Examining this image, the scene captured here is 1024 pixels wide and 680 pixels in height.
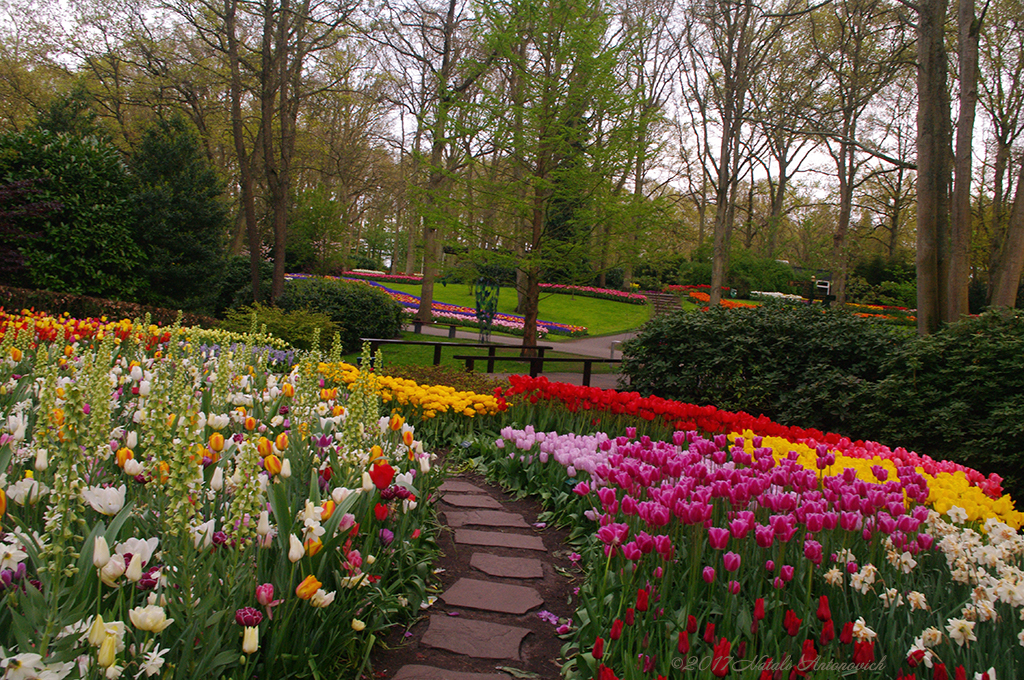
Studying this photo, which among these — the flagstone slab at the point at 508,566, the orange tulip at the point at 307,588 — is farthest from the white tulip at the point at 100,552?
the flagstone slab at the point at 508,566

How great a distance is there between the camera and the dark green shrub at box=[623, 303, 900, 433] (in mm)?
7023

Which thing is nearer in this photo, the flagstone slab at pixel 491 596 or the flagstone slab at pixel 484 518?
the flagstone slab at pixel 491 596

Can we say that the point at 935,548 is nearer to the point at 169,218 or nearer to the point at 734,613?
the point at 734,613

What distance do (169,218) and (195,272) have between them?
49.3 inches

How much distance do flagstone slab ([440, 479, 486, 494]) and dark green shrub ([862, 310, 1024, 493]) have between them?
4.04 meters

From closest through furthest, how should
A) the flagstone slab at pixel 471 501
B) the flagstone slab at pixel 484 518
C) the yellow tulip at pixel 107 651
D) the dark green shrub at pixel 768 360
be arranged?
the yellow tulip at pixel 107 651 → the flagstone slab at pixel 484 518 → the flagstone slab at pixel 471 501 → the dark green shrub at pixel 768 360

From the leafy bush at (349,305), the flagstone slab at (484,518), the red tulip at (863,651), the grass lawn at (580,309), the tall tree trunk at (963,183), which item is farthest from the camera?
the grass lawn at (580,309)

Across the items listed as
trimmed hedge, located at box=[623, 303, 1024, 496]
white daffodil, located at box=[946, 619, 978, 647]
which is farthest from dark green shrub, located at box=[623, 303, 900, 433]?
white daffodil, located at box=[946, 619, 978, 647]

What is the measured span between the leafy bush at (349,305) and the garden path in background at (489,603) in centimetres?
1060

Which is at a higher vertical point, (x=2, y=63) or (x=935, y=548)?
(x=2, y=63)

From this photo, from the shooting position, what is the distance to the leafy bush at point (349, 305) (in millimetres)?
14455

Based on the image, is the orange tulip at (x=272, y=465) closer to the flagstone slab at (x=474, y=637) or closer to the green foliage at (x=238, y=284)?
the flagstone slab at (x=474, y=637)

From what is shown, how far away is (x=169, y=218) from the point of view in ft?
46.5

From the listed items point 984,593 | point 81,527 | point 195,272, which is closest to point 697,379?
point 984,593
